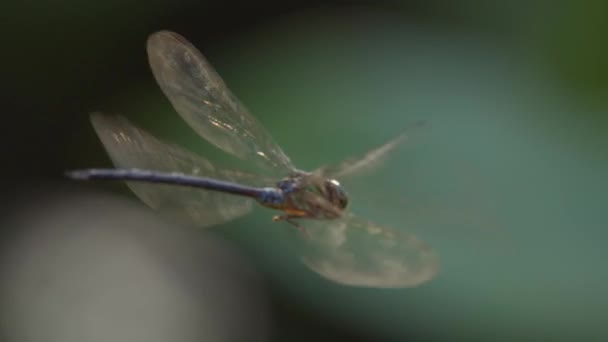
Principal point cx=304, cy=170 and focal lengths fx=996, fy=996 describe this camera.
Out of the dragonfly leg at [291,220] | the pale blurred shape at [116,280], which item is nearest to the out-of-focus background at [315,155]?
the pale blurred shape at [116,280]

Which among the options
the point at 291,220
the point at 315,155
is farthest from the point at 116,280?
the point at 291,220

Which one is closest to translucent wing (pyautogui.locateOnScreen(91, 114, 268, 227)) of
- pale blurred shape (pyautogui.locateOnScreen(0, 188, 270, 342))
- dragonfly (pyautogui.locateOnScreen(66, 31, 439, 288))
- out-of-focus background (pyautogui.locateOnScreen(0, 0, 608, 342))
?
dragonfly (pyautogui.locateOnScreen(66, 31, 439, 288))

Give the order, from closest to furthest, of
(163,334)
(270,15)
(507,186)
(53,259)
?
(507,186), (163,334), (53,259), (270,15)

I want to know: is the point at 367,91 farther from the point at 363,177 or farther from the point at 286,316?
the point at 363,177

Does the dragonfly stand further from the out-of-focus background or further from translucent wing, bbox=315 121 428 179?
the out-of-focus background

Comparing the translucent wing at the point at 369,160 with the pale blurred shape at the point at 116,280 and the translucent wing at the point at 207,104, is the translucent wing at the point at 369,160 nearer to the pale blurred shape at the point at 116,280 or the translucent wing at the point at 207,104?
the translucent wing at the point at 207,104

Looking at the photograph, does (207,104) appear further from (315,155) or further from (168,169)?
(315,155)

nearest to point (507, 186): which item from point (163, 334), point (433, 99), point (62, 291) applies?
point (433, 99)
